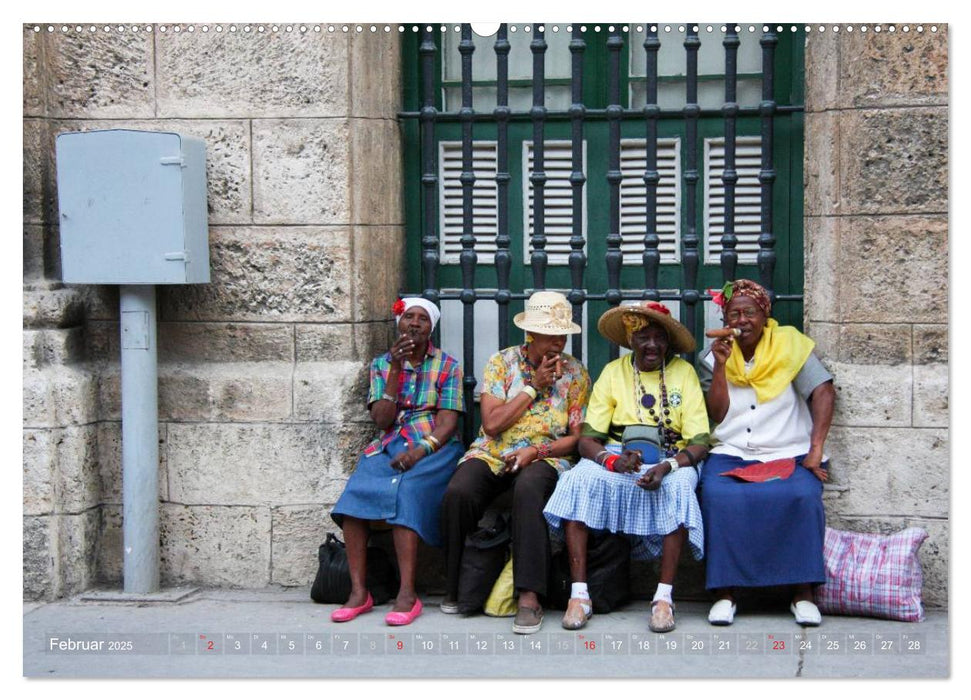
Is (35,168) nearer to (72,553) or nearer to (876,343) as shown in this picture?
(72,553)

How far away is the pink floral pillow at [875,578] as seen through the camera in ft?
19.4

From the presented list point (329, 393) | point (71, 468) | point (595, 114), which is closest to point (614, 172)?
point (595, 114)

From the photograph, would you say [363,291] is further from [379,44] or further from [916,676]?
[916,676]

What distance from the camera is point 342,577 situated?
6.31m

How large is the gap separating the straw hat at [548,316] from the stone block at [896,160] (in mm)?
1348

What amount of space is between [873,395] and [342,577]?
2.53 metres

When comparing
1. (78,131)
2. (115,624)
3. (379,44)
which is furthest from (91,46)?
(115,624)

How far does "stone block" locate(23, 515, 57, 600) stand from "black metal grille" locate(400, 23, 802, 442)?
2096 millimetres

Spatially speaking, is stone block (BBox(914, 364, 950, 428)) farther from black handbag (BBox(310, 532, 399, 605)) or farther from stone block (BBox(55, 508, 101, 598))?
stone block (BBox(55, 508, 101, 598))

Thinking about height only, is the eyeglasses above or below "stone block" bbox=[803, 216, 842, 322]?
below

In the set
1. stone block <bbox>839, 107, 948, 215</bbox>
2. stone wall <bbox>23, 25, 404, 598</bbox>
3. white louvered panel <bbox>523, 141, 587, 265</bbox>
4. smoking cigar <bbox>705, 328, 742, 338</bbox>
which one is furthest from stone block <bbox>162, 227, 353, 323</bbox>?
stone block <bbox>839, 107, 948, 215</bbox>

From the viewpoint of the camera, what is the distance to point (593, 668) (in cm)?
543

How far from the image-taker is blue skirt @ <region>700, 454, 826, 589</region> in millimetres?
5863

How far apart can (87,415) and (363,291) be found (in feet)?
4.75
